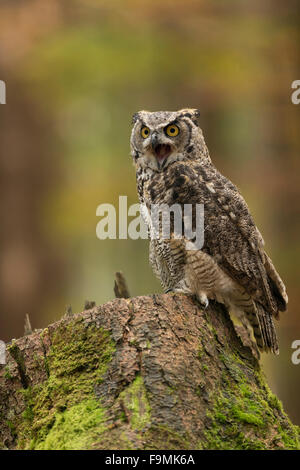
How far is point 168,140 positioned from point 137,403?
4.74 ft

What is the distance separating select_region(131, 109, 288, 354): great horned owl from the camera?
258 cm

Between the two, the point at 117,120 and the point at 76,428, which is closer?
the point at 76,428

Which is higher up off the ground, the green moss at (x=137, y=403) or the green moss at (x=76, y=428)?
the green moss at (x=137, y=403)

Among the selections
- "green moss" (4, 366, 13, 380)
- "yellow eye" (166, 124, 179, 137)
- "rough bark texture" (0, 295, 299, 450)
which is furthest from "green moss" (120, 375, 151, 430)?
"yellow eye" (166, 124, 179, 137)

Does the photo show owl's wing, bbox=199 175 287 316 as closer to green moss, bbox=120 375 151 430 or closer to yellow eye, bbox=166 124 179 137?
yellow eye, bbox=166 124 179 137

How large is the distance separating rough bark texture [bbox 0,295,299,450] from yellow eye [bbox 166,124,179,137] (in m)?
0.96

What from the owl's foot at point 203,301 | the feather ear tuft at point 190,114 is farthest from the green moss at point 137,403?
the feather ear tuft at point 190,114

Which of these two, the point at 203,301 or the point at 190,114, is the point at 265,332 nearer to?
the point at 203,301

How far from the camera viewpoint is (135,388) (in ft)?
6.16

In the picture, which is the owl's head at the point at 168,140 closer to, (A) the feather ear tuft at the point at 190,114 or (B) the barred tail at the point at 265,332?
(A) the feather ear tuft at the point at 190,114

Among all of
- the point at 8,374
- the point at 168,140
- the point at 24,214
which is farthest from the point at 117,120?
the point at 8,374

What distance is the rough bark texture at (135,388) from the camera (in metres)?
1.79

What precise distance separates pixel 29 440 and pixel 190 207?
1.28 m
